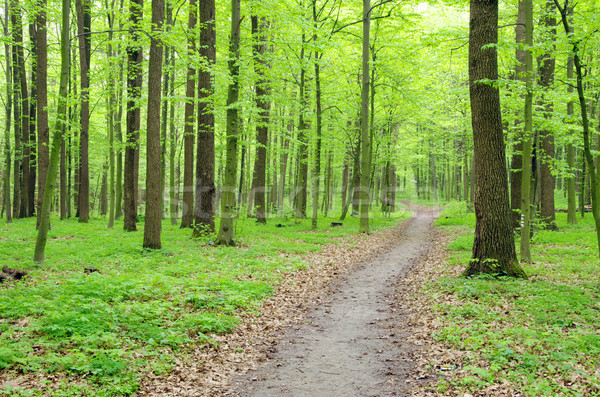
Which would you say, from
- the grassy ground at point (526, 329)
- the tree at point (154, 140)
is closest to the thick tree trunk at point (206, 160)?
the tree at point (154, 140)

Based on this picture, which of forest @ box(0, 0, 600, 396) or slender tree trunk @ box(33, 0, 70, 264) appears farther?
slender tree trunk @ box(33, 0, 70, 264)

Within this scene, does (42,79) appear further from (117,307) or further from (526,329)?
(526,329)

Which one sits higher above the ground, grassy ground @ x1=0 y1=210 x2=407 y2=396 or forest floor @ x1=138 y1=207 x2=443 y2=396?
grassy ground @ x1=0 y1=210 x2=407 y2=396

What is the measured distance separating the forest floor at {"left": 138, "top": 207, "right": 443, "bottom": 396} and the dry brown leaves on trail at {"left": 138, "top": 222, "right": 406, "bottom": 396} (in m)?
0.01

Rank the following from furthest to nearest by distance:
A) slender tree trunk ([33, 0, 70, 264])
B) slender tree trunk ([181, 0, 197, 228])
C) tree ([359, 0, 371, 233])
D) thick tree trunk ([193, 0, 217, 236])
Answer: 1. slender tree trunk ([181, 0, 197, 228])
2. tree ([359, 0, 371, 233])
3. thick tree trunk ([193, 0, 217, 236])
4. slender tree trunk ([33, 0, 70, 264])

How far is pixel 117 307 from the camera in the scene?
5930 millimetres

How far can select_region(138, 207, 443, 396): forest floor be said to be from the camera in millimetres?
4645

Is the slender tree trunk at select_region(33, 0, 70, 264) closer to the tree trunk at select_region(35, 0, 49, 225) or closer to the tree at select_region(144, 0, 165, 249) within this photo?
the tree at select_region(144, 0, 165, 249)

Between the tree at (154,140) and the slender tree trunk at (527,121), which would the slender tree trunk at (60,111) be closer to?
the tree at (154,140)

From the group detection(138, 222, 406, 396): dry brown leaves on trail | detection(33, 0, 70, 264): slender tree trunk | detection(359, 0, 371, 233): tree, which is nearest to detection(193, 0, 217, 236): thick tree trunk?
detection(138, 222, 406, 396): dry brown leaves on trail

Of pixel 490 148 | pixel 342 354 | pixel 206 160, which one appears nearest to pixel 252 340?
pixel 342 354

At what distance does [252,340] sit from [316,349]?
3.70 ft

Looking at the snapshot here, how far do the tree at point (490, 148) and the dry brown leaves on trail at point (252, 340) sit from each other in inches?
164

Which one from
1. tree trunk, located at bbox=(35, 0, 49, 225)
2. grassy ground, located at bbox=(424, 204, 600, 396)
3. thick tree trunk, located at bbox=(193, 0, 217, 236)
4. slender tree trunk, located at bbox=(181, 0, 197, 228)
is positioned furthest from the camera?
slender tree trunk, located at bbox=(181, 0, 197, 228)
